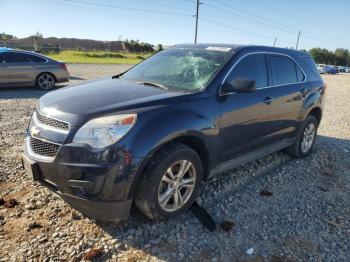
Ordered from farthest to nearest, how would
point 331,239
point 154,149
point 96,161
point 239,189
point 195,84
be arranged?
point 239,189 → point 195,84 → point 331,239 → point 154,149 → point 96,161

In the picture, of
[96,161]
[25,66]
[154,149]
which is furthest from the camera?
[25,66]

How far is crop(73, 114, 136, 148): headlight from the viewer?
312 cm

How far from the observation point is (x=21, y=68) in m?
12.2

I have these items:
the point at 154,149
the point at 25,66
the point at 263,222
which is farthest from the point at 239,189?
the point at 25,66

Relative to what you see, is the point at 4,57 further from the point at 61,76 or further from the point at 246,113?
the point at 246,113

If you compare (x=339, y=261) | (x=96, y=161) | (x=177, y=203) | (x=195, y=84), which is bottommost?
(x=339, y=261)

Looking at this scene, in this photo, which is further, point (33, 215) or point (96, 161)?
point (33, 215)

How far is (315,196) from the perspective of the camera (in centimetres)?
476

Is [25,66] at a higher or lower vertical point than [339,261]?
higher

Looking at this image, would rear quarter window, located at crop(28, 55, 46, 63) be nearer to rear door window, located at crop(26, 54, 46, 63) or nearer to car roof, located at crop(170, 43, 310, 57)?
rear door window, located at crop(26, 54, 46, 63)

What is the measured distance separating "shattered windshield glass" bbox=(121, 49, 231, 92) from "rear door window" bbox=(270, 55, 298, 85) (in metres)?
1.04

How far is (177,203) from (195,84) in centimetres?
138

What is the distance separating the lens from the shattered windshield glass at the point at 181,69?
416cm

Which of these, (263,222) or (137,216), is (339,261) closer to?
(263,222)
